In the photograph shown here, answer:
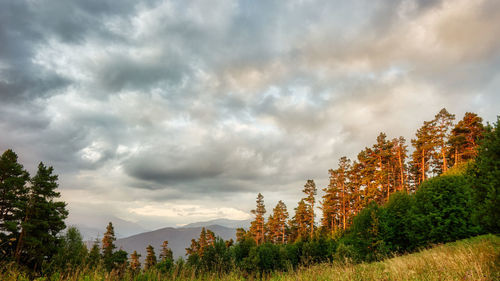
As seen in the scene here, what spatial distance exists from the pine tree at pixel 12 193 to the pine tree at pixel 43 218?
0.78 metres

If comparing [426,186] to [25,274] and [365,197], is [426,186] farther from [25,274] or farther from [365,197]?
[25,274]

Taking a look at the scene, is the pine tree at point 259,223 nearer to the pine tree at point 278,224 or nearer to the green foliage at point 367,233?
the pine tree at point 278,224

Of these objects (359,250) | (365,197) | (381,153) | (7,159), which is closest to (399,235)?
(359,250)

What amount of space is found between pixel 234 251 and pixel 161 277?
4571 centimetres

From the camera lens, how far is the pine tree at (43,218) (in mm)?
31828

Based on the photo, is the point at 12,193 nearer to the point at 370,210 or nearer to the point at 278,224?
the point at 370,210

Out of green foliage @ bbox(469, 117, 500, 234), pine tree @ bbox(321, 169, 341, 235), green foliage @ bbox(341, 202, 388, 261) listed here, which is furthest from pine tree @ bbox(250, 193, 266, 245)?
green foliage @ bbox(469, 117, 500, 234)

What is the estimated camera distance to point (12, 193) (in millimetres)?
32438

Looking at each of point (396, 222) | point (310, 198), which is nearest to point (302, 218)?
point (310, 198)

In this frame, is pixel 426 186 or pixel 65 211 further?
pixel 65 211

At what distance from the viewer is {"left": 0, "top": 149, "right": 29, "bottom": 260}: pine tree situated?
101ft

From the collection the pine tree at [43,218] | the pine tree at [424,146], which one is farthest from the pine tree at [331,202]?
the pine tree at [43,218]

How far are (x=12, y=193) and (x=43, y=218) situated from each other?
564 cm

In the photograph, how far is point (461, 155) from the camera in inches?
1816
